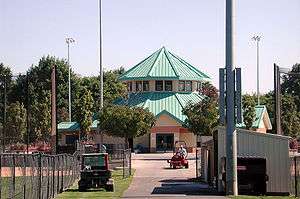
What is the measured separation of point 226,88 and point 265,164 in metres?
3.81

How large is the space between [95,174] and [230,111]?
7784mm

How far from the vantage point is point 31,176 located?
2214cm

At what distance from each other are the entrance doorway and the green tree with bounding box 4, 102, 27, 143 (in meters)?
24.2

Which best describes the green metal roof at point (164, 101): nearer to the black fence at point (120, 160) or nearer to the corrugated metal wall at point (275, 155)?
the black fence at point (120, 160)

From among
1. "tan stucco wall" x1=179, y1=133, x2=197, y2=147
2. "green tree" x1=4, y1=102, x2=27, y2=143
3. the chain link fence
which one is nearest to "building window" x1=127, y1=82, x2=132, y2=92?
"tan stucco wall" x1=179, y1=133, x2=197, y2=147

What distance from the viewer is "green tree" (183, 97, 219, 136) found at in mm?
73062

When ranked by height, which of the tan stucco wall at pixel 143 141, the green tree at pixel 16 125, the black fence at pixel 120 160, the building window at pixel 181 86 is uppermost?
the building window at pixel 181 86

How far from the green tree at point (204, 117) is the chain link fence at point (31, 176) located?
134 feet

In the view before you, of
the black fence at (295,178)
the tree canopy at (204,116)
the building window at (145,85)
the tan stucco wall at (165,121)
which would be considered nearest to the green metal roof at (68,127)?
the building window at (145,85)

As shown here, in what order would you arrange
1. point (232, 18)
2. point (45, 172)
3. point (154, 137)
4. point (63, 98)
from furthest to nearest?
point (63, 98)
point (154, 137)
point (232, 18)
point (45, 172)

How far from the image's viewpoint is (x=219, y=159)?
34.6 meters

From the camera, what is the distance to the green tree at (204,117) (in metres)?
73.1

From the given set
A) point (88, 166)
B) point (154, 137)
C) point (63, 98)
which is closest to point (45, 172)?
point (88, 166)

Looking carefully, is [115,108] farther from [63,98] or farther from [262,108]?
[63,98]
